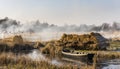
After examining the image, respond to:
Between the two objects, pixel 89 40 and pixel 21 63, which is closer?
pixel 21 63

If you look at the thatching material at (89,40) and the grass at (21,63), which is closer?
the grass at (21,63)

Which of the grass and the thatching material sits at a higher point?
the thatching material

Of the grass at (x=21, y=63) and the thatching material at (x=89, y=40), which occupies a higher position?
the thatching material at (x=89, y=40)

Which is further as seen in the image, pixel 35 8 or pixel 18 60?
pixel 35 8

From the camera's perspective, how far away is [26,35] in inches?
292

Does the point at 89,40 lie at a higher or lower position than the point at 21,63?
higher

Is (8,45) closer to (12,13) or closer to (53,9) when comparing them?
(12,13)

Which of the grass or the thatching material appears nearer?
the grass

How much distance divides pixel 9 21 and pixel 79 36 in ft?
5.80

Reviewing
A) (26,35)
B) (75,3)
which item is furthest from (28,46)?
(75,3)

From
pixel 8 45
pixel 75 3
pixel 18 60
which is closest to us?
pixel 18 60

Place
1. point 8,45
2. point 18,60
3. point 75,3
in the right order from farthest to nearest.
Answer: point 8,45 → point 75,3 → point 18,60

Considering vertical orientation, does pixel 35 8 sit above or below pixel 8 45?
above

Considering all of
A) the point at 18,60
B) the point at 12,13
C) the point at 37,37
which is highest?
the point at 12,13
